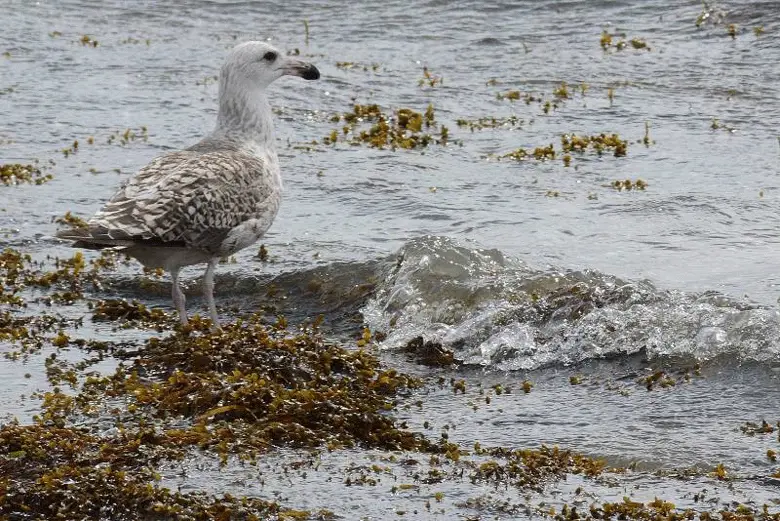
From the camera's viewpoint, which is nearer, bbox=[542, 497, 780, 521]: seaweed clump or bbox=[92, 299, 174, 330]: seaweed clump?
bbox=[542, 497, 780, 521]: seaweed clump

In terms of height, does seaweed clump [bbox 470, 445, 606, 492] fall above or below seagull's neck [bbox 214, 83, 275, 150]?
below

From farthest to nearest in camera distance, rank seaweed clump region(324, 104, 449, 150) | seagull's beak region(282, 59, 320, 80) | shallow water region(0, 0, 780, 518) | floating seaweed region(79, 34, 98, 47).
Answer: floating seaweed region(79, 34, 98, 47)
seaweed clump region(324, 104, 449, 150)
seagull's beak region(282, 59, 320, 80)
shallow water region(0, 0, 780, 518)

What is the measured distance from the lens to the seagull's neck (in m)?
9.80

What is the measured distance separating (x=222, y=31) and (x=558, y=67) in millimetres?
5255

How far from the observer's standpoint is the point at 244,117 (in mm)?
9859

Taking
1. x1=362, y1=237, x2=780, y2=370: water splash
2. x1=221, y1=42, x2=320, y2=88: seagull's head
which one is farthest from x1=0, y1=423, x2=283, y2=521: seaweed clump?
x1=221, y1=42, x2=320, y2=88: seagull's head

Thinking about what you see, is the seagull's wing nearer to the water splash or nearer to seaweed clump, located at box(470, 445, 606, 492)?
the water splash

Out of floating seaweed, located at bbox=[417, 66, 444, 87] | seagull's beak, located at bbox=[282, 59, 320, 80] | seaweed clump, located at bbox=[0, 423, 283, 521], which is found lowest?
seaweed clump, located at bbox=[0, 423, 283, 521]

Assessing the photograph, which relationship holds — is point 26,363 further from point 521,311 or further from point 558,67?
point 558,67

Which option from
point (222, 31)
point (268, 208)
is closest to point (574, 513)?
point (268, 208)

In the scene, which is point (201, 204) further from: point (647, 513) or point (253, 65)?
point (647, 513)

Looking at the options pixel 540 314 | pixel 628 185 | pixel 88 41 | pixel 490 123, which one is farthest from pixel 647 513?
pixel 88 41

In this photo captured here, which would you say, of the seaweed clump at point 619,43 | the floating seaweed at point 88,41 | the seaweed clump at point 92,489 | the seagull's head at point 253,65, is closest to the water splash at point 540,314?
the seagull's head at point 253,65

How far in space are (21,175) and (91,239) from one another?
15.1 ft
